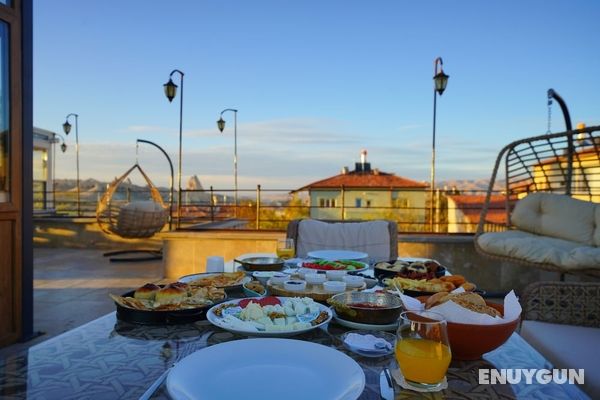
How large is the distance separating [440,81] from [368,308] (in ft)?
18.7

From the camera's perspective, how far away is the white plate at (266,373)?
70 cm

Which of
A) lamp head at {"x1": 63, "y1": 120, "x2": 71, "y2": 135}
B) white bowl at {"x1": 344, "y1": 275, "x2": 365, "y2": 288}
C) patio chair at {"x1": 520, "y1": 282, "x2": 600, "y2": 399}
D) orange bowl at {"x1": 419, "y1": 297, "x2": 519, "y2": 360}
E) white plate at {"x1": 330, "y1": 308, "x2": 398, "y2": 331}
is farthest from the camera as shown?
lamp head at {"x1": 63, "y1": 120, "x2": 71, "y2": 135}

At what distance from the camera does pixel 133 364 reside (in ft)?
2.83

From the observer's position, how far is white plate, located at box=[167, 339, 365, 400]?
697 mm

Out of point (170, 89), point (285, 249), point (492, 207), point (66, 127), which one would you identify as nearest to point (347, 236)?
point (285, 249)

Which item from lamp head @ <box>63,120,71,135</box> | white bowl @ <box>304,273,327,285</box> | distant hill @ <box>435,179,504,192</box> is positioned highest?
lamp head @ <box>63,120,71,135</box>

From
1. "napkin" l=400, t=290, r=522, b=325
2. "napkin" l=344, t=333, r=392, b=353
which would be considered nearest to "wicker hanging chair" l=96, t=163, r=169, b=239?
"napkin" l=344, t=333, r=392, b=353

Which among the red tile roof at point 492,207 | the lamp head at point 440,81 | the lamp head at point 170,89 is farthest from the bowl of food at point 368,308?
the lamp head at point 170,89

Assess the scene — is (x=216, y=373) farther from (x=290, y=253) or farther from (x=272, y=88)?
(x=272, y=88)

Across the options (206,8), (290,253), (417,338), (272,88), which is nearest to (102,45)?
(206,8)

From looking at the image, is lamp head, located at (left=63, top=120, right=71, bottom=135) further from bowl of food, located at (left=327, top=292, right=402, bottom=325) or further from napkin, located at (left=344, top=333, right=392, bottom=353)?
napkin, located at (left=344, top=333, right=392, bottom=353)

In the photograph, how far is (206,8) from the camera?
25.7ft

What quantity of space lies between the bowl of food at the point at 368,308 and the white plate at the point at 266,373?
10.8 inches

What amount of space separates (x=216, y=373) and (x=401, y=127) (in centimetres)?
1479
